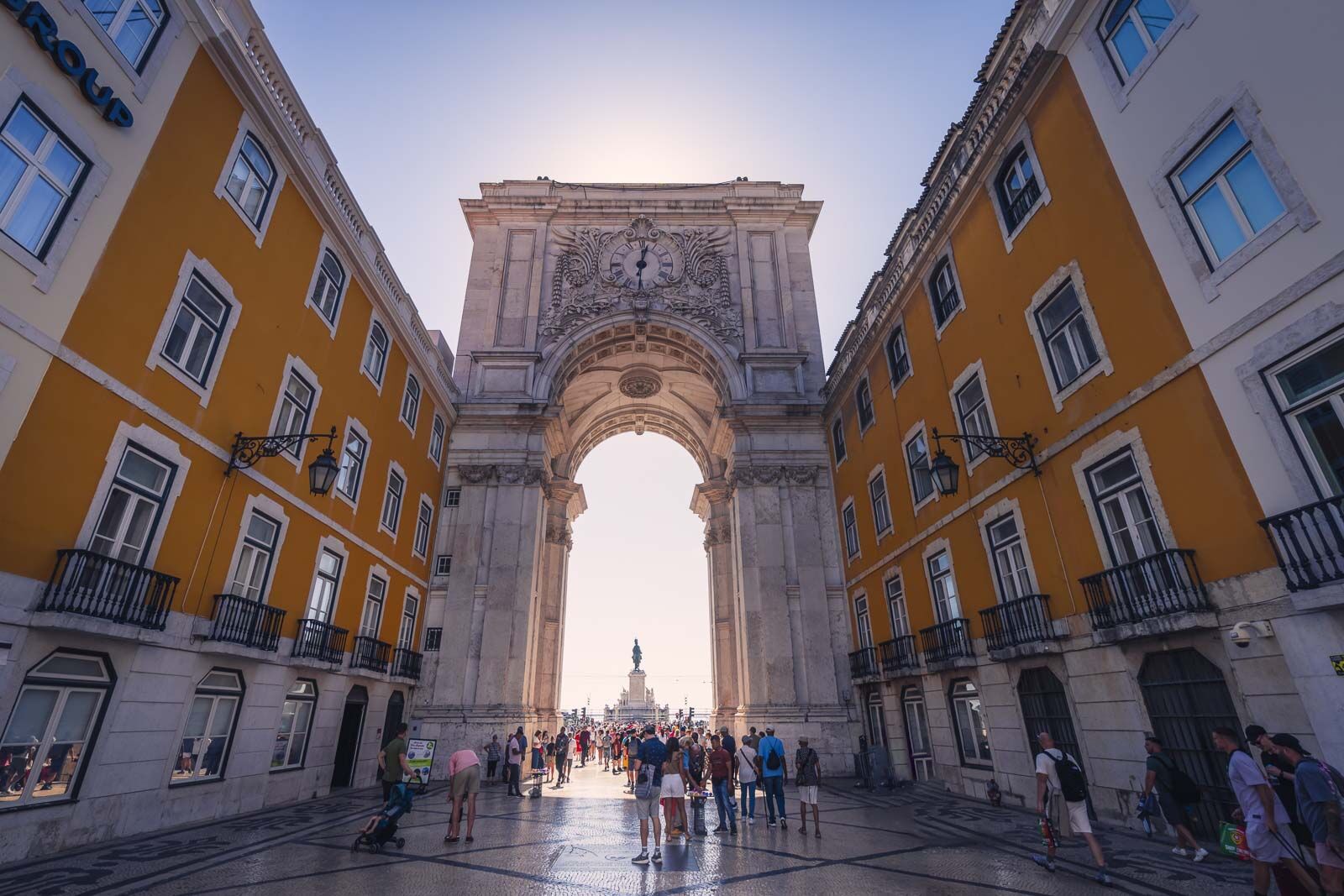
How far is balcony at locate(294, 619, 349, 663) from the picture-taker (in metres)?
13.4

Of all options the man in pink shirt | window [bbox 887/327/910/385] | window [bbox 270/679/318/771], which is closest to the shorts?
the man in pink shirt

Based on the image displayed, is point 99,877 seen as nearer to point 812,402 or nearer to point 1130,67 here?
point 1130,67

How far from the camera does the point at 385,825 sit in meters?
8.80

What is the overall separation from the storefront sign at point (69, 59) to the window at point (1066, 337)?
1516cm

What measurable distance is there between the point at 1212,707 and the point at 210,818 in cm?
1591

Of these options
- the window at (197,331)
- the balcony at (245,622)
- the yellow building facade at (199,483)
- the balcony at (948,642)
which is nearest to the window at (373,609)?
the yellow building facade at (199,483)

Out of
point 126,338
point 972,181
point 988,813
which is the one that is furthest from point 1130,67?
point 126,338

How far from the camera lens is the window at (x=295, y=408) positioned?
43.1 ft

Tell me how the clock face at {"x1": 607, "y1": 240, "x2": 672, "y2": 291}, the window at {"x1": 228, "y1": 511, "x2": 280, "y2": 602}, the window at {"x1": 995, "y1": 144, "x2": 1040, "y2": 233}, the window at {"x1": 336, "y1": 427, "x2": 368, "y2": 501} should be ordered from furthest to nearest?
the clock face at {"x1": 607, "y1": 240, "x2": 672, "y2": 291} → the window at {"x1": 336, "y1": 427, "x2": 368, "y2": 501} → the window at {"x1": 228, "y1": 511, "x2": 280, "y2": 602} → the window at {"x1": 995, "y1": 144, "x2": 1040, "y2": 233}

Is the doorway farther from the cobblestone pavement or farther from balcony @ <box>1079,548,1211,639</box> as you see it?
balcony @ <box>1079,548,1211,639</box>

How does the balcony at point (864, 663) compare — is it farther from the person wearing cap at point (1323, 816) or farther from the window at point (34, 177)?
the window at point (34, 177)

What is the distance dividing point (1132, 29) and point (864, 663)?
1690cm

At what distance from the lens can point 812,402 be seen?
82.7 feet

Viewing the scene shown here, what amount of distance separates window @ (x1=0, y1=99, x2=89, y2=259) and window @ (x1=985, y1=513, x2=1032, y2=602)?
16.2 m
